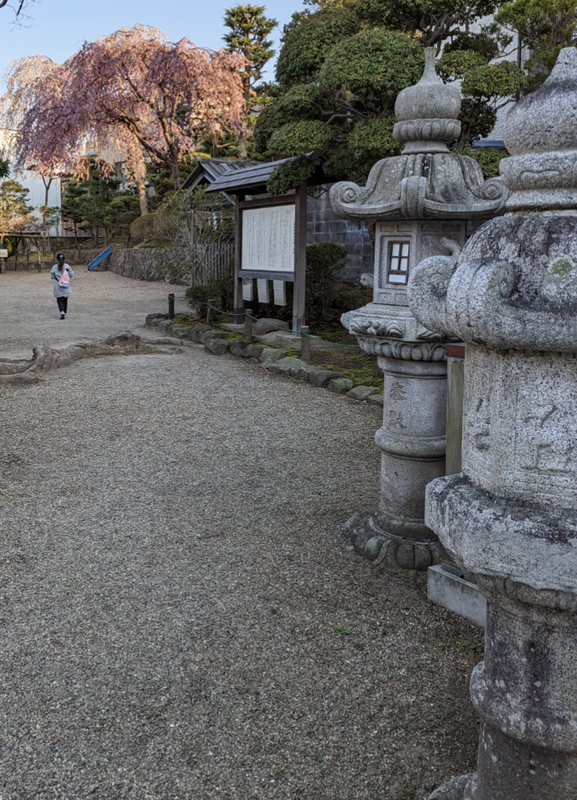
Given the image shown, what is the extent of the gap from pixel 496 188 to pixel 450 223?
0.31 meters

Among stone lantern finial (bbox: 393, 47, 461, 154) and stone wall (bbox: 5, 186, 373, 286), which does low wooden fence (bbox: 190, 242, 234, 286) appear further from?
stone lantern finial (bbox: 393, 47, 461, 154)

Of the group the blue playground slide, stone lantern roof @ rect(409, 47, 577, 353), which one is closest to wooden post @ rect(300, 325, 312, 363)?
stone lantern roof @ rect(409, 47, 577, 353)

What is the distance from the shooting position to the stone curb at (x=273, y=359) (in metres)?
8.18

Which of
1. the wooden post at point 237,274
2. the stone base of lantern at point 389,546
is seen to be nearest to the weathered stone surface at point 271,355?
the wooden post at point 237,274

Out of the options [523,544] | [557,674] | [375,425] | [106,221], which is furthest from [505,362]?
[106,221]

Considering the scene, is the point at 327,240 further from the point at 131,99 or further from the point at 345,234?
the point at 131,99

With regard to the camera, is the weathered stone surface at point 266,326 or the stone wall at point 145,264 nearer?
the weathered stone surface at point 266,326

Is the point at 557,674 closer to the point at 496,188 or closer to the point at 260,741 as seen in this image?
the point at 260,741

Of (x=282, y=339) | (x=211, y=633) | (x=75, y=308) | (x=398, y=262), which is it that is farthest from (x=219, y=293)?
(x=211, y=633)

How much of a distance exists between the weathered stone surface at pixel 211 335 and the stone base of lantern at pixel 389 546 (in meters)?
7.57

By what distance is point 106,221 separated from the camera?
2889 cm

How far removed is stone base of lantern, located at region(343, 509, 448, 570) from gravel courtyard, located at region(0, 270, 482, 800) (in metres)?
0.11

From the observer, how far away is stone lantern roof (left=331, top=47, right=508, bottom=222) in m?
3.73

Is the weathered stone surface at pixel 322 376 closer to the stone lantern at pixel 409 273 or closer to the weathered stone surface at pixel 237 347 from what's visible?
the weathered stone surface at pixel 237 347
